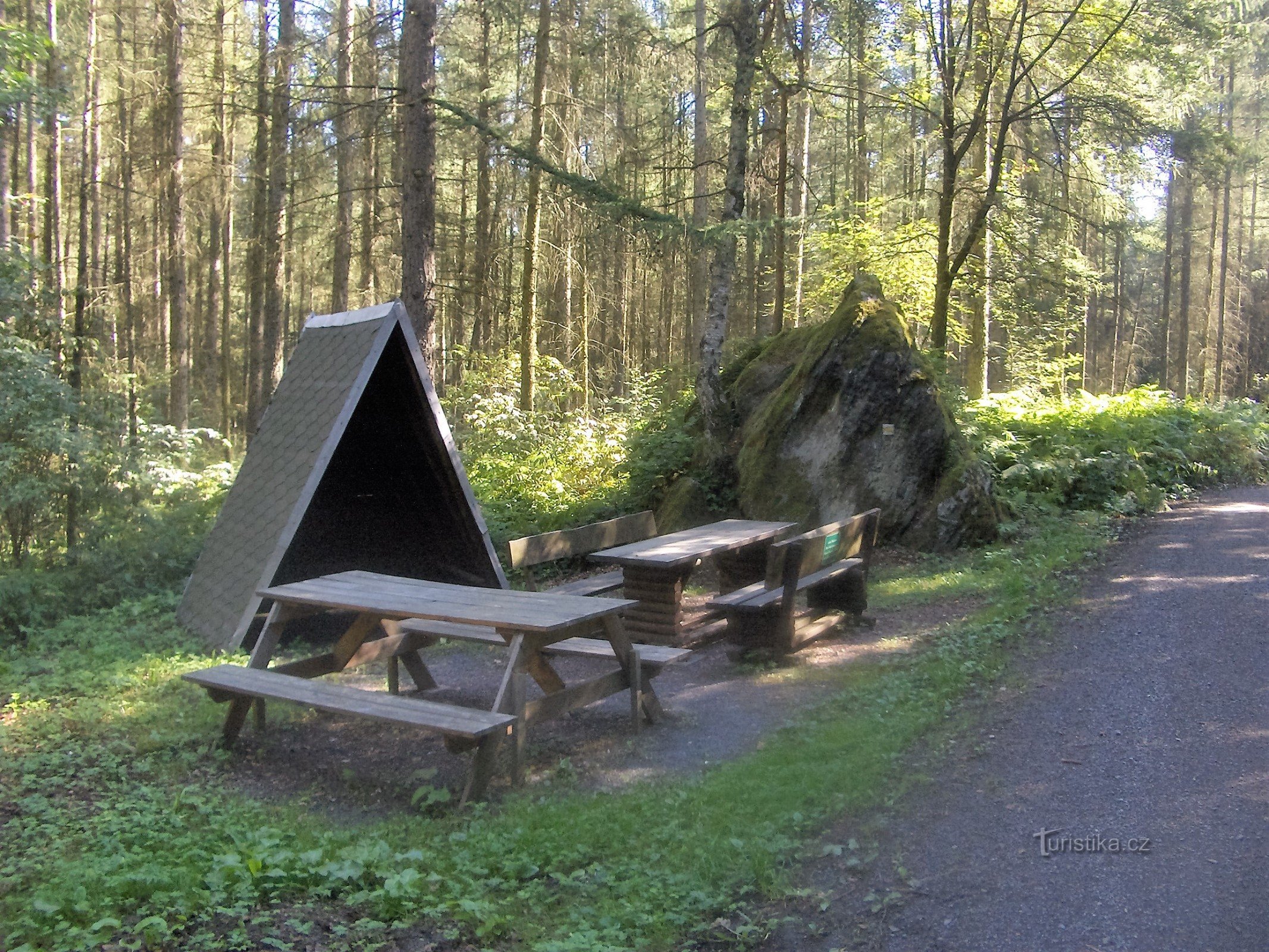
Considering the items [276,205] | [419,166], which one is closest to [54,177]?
[276,205]

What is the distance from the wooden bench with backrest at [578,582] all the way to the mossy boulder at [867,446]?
8.48ft

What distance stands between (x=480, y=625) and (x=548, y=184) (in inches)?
442

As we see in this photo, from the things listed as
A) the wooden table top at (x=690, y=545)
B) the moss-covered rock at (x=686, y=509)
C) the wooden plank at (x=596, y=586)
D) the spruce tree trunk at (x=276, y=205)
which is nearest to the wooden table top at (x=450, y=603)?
the wooden table top at (x=690, y=545)

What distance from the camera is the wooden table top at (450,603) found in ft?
16.3

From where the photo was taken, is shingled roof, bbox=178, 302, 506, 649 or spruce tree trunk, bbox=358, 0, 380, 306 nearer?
shingled roof, bbox=178, 302, 506, 649

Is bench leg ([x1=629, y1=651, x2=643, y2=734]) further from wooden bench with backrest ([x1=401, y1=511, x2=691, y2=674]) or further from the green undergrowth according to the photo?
the green undergrowth

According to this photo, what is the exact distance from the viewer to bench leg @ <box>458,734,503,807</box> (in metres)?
4.73

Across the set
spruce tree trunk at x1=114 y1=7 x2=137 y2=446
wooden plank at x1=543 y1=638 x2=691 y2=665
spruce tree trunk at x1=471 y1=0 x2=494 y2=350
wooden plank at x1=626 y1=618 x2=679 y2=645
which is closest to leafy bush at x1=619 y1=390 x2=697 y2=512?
wooden plank at x1=626 y1=618 x2=679 y2=645

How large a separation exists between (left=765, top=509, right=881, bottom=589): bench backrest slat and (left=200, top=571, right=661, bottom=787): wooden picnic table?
1.58m

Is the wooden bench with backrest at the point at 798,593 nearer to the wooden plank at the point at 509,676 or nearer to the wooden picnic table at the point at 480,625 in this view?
the wooden picnic table at the point at 480,625

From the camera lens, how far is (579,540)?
26.6ft

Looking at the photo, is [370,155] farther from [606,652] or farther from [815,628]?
[606,652]

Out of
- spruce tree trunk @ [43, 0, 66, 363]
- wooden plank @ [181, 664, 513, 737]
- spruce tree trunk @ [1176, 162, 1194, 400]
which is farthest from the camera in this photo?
spruce tree trunk @ [1176, 162, 1194, 400]

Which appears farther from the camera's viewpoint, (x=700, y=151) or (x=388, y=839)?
(x=700, y=151)
